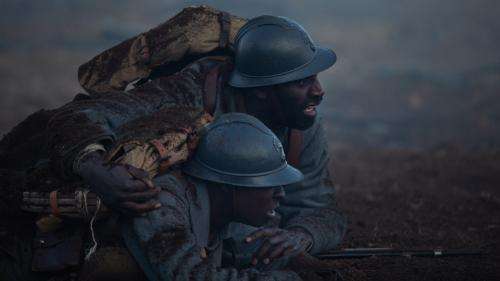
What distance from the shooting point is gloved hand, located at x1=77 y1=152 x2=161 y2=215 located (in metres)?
3.42

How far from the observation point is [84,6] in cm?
2639

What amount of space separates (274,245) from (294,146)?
118 centimetres

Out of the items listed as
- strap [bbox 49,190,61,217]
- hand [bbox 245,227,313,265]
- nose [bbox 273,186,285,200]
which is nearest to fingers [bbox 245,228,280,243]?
hand [bbox 245,227,313,265]

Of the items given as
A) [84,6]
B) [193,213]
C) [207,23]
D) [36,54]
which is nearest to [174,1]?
[84,6]

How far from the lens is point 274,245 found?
4246 millimetres

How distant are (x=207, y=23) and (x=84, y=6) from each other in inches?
885

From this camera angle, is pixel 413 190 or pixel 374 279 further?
pixel 413 190

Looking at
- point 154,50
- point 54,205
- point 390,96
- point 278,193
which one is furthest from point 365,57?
point 54,205

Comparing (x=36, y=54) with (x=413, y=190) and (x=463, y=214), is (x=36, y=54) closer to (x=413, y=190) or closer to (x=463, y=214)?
(x=413, y=190)

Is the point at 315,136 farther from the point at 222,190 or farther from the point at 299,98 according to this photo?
the point at 222,190

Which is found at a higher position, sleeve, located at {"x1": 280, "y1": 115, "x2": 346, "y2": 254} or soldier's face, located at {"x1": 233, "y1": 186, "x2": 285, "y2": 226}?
soldier's face, located at {"x1": 233, "y1": 186, "x2": 285, "y2": 226}

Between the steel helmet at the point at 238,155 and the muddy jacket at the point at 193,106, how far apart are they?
1.04ft

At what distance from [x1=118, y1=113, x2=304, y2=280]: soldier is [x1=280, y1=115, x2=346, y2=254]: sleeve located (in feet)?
3.98

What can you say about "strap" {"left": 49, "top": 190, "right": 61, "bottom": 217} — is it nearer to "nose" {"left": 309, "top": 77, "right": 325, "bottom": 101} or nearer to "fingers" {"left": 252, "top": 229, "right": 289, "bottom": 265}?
"fingers" {"left": 252, "top": 229, "right": 289, "bottom": 265}
